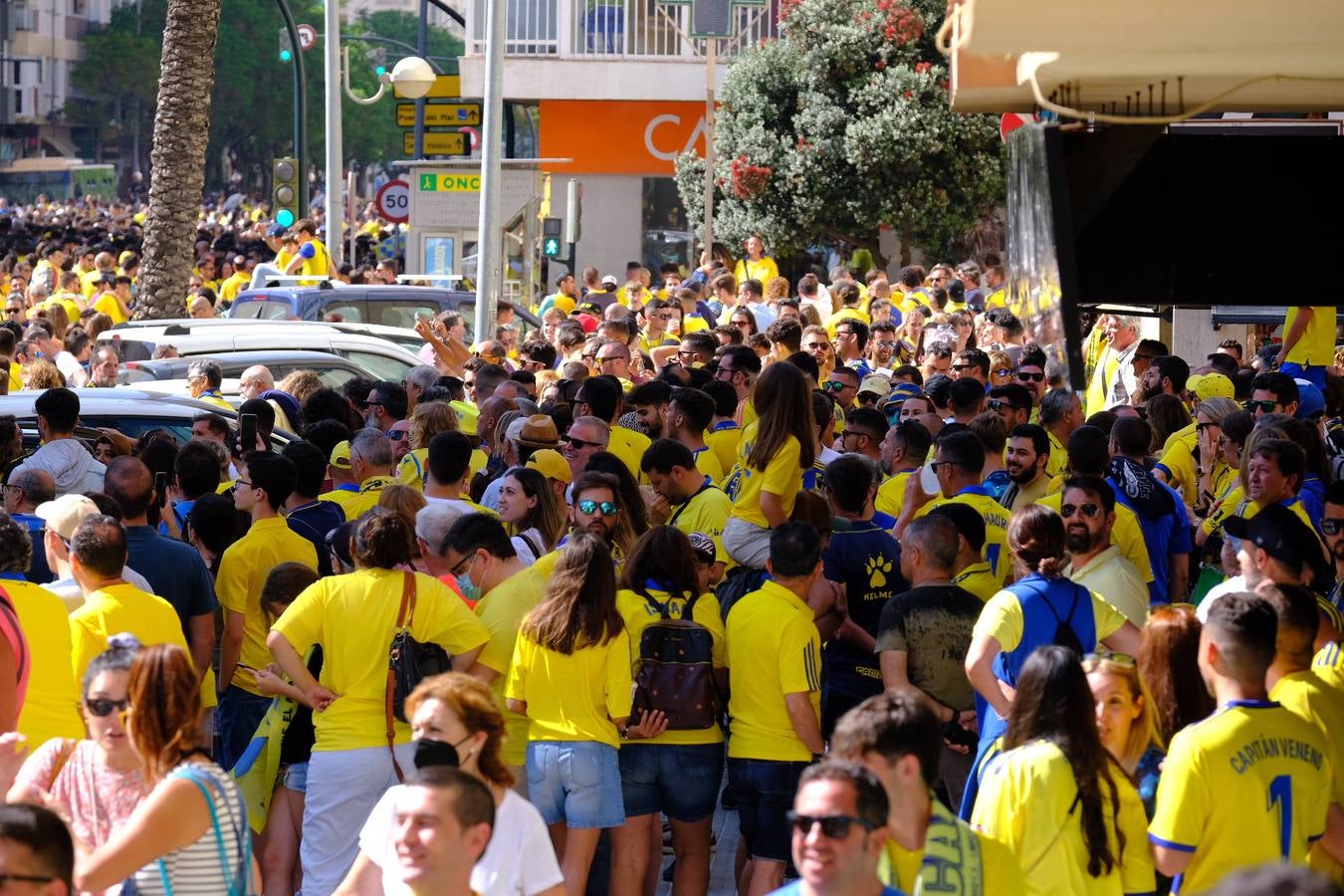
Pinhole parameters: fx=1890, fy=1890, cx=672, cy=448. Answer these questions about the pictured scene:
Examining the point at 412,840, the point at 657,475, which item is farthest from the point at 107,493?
the point at 412,840

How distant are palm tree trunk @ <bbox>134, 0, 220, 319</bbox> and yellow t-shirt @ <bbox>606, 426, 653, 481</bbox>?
13533mm

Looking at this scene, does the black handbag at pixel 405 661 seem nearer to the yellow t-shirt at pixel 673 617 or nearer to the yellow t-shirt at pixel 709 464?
the yellow t-shirt at pixel 673 617

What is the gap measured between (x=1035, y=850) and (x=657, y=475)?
4065mm

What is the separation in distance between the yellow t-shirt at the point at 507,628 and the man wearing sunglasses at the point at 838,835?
304 centimetres

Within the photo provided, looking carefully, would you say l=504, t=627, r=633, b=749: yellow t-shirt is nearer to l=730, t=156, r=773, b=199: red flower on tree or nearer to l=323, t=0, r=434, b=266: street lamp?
l=323, t=0, r=434, b=266: street lamp

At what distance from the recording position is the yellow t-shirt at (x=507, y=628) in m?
6.91

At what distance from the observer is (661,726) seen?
672cm

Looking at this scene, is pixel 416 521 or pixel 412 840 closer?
pixel 412 840

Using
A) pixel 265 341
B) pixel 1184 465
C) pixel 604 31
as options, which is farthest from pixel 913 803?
pixel 604 31

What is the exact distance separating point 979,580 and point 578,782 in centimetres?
172

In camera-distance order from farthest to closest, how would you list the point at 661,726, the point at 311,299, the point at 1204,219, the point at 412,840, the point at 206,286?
the point at 206,286, the point at 311,299, the point at 1204,219, the point at 661,726, the point at 412,840

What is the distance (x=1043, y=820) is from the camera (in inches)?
185

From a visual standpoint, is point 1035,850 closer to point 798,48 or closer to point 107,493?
point 107,493

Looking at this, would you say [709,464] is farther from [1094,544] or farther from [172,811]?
[172,811]
